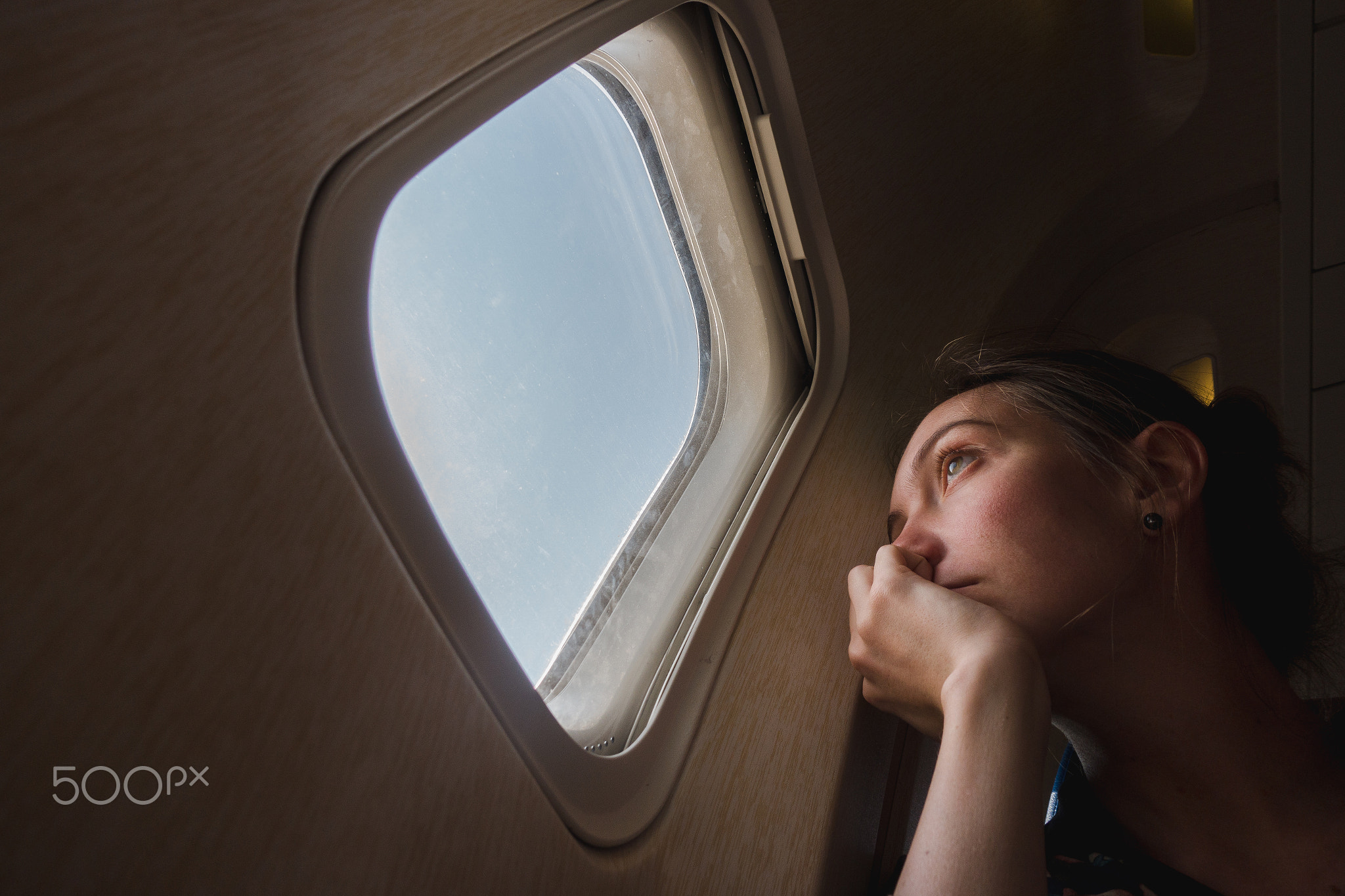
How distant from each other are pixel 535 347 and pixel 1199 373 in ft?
8.49

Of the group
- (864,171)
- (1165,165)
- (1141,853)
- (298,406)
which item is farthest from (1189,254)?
(298,406)

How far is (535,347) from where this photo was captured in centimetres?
88

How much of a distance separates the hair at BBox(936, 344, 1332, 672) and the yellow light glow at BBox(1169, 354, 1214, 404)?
153 centimetres

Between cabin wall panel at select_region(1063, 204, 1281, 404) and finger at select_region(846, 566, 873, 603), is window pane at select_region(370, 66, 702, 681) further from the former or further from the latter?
cabin wall panel at select_region(1063, 204, 1281, 404)

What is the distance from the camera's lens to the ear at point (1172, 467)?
3.20 feet

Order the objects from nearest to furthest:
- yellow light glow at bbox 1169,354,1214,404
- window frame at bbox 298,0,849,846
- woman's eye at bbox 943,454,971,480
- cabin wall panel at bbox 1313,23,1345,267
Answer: window frame at bbox 298,0,849,846
woman's eye at bbox 943,454,971,480
cabin wall panel at bbox 1313,23,1345,267
yellow light glow at bbox 1169,354,1214,404

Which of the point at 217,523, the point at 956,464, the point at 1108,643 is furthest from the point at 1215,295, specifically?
the point at 217,523

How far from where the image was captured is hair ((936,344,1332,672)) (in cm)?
103

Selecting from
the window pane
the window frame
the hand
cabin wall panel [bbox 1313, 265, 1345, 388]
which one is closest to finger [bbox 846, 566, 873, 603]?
the hand

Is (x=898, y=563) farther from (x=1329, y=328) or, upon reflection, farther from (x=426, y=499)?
(x=1329, y=328)

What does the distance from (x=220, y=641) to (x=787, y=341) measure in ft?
3.41

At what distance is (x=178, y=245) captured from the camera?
0.44m

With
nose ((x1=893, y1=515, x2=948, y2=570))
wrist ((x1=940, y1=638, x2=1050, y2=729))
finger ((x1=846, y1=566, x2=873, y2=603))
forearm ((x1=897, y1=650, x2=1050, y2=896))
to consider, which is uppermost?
nose ((x1=893, y1=515, x2=948, y2=570))

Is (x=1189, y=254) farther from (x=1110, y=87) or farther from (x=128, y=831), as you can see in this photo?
(x=128, y=831)
